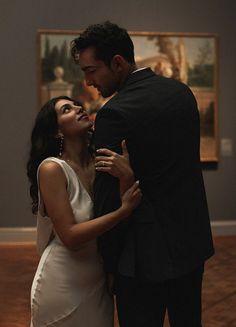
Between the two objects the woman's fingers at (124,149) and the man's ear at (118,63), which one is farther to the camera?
the man's ear at (118,63)

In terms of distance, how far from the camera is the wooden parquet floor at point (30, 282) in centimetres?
407

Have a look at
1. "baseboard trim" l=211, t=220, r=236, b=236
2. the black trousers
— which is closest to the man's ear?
the black trousers

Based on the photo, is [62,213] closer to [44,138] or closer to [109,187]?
[109,187]

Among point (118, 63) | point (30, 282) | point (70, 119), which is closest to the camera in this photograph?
point (118, 63)

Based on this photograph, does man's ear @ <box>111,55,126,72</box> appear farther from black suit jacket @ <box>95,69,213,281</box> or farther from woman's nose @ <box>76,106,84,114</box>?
woman's nose @ <box>76,106,84,114</box>

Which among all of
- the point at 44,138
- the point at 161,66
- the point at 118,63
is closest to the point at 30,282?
the point at 44,138

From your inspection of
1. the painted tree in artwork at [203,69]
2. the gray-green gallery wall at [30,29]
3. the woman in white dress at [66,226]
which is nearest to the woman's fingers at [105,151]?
the woman in white dress at [66,226]

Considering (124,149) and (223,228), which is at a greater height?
(124,149)

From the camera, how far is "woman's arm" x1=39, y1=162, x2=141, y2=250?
6.92ft

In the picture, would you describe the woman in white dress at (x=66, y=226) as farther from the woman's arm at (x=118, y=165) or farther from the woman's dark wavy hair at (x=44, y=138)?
the woman's arm at (x=118, y=165)

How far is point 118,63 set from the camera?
1.98 m

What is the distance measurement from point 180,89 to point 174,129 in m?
0.17

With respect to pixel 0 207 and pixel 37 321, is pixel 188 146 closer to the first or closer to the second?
pixel 37 321

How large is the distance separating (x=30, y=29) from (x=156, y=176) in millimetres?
5391
